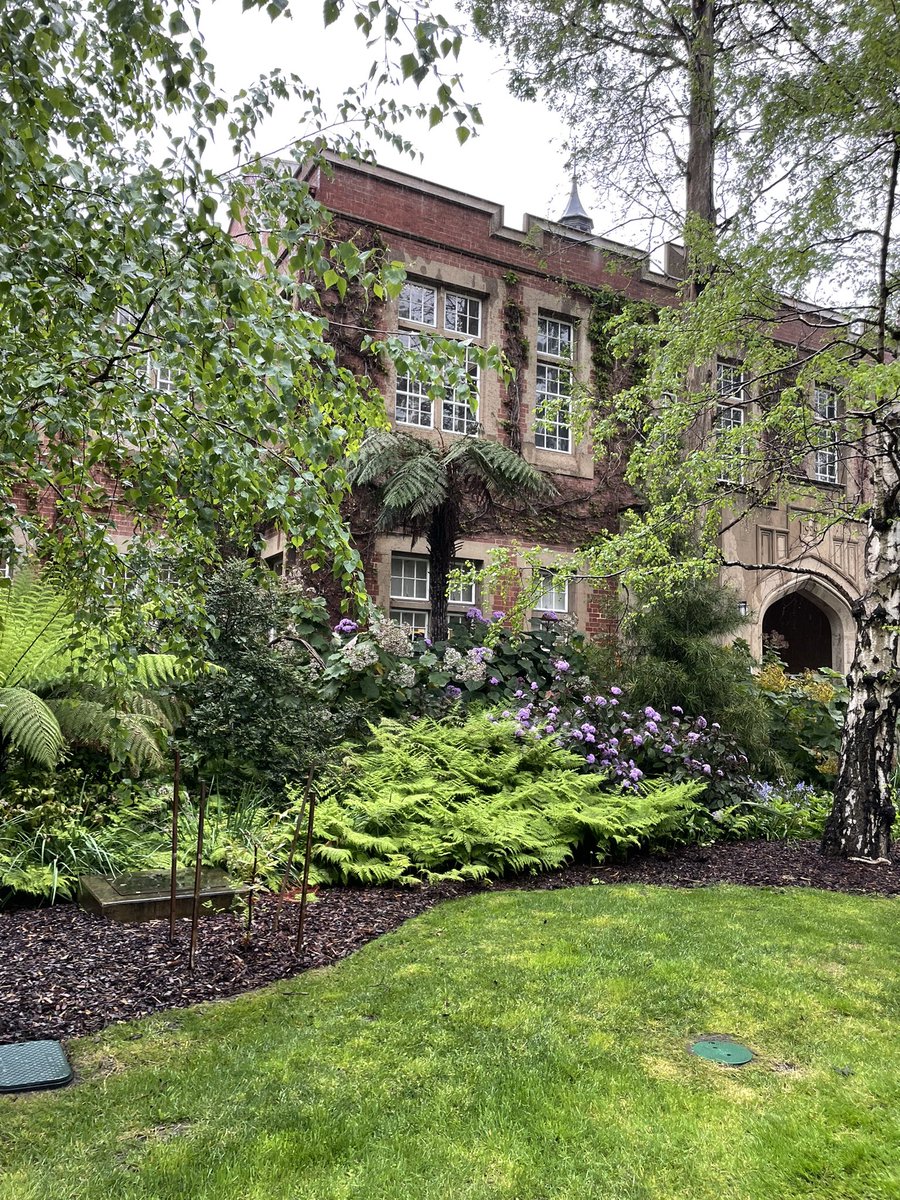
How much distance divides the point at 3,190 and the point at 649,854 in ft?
19.0

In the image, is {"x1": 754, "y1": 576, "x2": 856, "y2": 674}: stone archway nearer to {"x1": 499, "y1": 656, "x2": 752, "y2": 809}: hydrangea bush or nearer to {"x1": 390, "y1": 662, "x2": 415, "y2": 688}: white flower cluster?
{"x1": 499, "y1": 656, "x2": 752, "y2": 809}: hydrangea bush

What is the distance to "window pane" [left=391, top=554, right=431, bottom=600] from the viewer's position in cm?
Result: 1164

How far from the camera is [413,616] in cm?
1173

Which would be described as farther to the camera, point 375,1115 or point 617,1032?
point 617,1032

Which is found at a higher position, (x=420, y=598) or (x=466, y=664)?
(x=420, y=598)

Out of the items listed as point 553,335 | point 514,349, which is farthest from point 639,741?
point 553,335

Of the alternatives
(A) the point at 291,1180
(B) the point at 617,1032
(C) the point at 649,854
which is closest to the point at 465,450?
(C) the point at 649,854

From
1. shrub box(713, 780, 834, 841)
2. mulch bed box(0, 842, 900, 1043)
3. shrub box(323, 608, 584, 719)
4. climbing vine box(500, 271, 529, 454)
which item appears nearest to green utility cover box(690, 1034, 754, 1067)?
mulch bed box(0, 842, 900, 1043)

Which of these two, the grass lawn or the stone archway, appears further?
the stone archway

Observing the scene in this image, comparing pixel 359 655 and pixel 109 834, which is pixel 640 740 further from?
pixel 109 834

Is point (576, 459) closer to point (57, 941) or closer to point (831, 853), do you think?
point (831, 853)

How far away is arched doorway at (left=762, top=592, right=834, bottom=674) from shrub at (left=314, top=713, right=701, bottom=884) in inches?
483

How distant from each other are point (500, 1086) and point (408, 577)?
924 centimetres

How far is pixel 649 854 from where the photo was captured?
6434 mm
